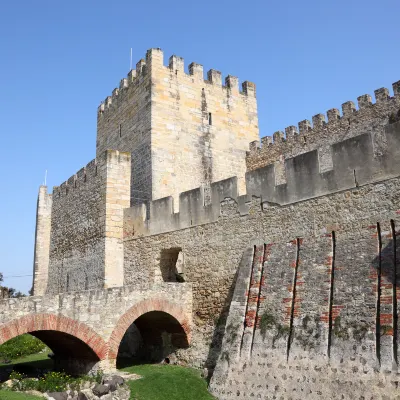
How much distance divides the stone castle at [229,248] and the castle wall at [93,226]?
0.06 meters

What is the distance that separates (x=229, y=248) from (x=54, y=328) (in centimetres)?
447

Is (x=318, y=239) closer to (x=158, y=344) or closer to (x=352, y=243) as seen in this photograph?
(x=352, y=243)

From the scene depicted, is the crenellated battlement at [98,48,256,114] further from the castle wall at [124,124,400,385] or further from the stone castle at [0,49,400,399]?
the castle wall at [124,124,400,385]

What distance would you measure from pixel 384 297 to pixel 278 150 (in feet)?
36.2

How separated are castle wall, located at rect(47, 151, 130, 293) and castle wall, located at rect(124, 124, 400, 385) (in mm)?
1679

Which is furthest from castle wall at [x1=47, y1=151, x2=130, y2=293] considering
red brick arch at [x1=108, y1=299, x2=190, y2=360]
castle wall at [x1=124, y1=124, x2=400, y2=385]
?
red brick arch at [x1=108, y1=299, x2=190, y2=360]

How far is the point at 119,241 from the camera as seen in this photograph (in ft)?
46.5

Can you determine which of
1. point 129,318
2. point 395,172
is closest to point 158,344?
point 129,318

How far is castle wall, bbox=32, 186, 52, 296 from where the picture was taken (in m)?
19.2

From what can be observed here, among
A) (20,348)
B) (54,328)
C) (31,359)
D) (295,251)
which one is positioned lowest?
(31,359)

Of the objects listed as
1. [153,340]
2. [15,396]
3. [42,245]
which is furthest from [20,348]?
[15,396]

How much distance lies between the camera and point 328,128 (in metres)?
15.8

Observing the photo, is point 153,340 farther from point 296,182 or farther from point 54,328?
point 296,182

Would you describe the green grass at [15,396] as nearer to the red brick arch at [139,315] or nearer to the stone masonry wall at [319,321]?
the red brick arch at [139,315]
